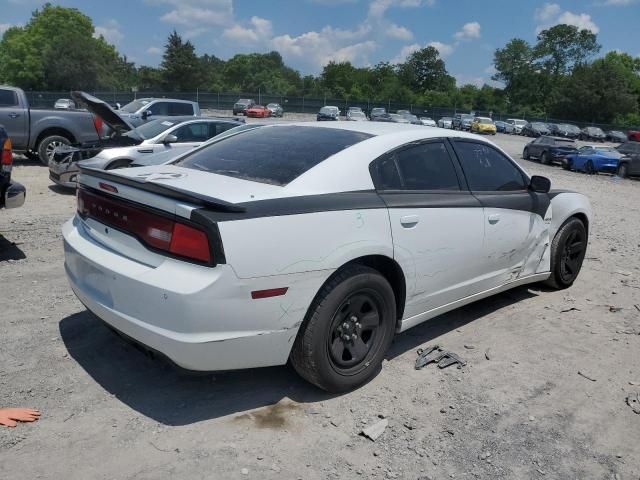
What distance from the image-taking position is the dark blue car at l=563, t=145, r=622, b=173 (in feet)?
74.8

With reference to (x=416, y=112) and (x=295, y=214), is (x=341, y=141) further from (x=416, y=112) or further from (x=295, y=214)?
(x=416, y=112)

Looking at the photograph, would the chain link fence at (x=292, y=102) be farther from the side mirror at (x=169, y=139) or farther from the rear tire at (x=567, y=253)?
the rear tire at (x=567, y=253)

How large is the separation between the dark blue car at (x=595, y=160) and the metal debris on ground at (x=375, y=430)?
22883mm

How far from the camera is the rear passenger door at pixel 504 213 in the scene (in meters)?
4.30

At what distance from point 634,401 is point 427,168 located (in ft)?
6.77

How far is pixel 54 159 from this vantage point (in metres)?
9.73

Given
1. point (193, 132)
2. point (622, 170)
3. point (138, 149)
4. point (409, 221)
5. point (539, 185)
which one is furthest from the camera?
point (622, 170)

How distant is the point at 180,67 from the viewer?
255ft

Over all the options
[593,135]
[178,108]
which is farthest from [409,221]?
[593,135]

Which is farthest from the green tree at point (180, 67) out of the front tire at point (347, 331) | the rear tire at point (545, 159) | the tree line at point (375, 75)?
the front tire at point (347, 331)

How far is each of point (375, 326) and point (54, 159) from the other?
8223mm

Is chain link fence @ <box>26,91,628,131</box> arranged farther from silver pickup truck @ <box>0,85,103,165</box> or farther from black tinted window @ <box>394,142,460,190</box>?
black tinted window @ <box>394,142,460,190</box>

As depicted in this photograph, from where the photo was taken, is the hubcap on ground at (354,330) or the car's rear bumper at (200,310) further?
the hubcap on ground at (354,330)

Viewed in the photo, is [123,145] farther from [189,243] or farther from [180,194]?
[189,243]
